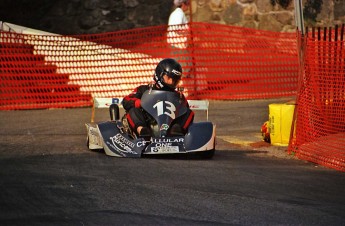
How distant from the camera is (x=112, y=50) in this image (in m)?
19.1

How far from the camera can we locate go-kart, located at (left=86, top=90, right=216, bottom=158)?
1157cm

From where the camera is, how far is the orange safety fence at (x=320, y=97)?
40.8ft

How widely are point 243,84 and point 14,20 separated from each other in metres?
5.72

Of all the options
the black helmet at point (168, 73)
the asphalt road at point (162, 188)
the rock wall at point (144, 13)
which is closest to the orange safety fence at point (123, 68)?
the rock wall at point (144, 13)

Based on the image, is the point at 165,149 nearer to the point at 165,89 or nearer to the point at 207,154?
the point at 207,154

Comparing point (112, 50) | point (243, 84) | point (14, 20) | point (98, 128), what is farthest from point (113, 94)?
point (98, 128)

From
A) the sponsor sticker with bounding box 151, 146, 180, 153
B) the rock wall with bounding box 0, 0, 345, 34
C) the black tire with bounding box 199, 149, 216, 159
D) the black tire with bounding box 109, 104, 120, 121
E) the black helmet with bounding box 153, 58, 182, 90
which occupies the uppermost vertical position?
the rock wall with bounding box 0, 0, 345, 34

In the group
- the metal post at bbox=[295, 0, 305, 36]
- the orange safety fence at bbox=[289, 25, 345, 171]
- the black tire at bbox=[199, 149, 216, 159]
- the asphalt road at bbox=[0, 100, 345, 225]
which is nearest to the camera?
the asphalt road at bbox=[0, 100, 345, 225]

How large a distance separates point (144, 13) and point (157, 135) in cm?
1093

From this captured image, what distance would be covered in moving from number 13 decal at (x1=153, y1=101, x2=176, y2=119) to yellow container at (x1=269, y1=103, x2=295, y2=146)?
1.81 metres

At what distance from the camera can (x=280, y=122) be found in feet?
43.9

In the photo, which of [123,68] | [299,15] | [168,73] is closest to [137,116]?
[168,73]

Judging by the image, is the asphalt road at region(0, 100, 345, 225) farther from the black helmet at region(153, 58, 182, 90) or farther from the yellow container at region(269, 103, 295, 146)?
the black helmet at region(153, 58, 182, 90)

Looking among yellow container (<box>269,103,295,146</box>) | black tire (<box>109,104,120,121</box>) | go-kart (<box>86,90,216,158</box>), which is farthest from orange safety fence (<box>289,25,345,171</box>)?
black tire (<box>109,104,120,121</box>)
